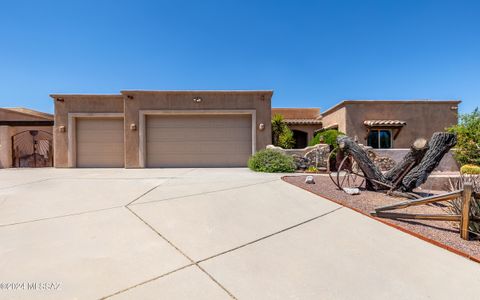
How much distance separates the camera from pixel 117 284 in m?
1.79

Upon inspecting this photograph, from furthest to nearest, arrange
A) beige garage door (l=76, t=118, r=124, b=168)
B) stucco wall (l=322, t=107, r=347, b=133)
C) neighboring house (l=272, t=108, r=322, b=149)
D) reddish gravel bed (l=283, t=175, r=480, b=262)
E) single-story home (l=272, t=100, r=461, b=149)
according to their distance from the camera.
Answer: neighboring house (l=272, t=108, r=322, b=149), stucco wall (l=322, t=107, r=347, b=133), single-story home (l=272, t=100, r=461, b=149), beige garage door (l=76, t=118, r=124, b=168), reddish gravel bed (l=283, t=175, r=480, b=262)

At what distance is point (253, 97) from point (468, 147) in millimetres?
9752

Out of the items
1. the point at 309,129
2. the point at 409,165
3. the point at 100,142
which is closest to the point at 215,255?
the point at 409,165

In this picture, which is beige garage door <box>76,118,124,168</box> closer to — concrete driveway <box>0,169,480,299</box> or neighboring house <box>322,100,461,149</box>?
concrete driveway <box>0,169,480,299</box>

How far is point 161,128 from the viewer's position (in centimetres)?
1063

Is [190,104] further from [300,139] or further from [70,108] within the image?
[300,139]

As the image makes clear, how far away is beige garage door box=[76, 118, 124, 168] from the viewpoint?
10734 mm

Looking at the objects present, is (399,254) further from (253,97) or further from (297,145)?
(297,145)

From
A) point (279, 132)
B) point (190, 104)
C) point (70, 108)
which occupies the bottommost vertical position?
point (279, 132)

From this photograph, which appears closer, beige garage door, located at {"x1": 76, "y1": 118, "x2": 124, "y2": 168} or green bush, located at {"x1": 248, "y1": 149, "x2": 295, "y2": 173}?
green bush, located at {"x1": 248, "y1": 149, "x2": 295, "y2": 173}

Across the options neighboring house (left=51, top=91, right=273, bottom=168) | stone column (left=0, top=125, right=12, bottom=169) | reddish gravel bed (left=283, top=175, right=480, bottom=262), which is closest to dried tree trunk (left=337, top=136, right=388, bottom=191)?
reddish gravel bed (left=283, top=175, right=480, bottom=262)

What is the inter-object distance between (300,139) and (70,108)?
48.9ft

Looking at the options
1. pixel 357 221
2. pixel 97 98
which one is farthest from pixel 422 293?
pixel 97 98

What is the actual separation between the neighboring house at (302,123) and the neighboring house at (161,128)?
Result: 4821 millimetres
